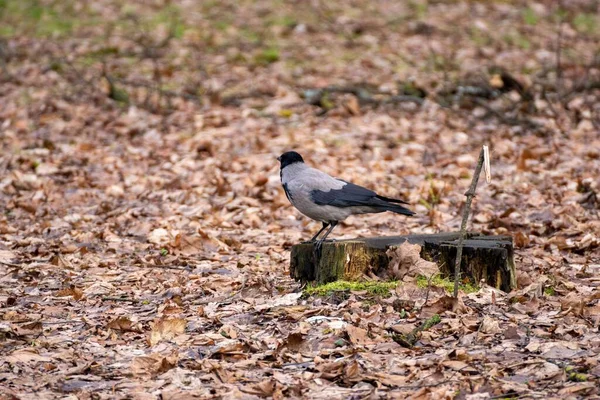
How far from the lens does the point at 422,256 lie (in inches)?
227

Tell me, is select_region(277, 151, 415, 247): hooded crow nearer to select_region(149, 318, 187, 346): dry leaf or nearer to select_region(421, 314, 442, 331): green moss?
select_region(421, 314, 442, 331): green moss

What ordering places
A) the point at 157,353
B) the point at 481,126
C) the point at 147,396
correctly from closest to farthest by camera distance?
the point at 147,396 < the point at 157,353 < the point at 481,126

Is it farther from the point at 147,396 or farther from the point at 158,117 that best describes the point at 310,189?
the point at 158,117

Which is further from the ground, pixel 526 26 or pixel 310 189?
pixel 526 26

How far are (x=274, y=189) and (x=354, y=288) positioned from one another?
3675 millimetres

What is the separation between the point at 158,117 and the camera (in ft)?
40.2

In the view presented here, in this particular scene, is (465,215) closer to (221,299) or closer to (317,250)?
(317,250)

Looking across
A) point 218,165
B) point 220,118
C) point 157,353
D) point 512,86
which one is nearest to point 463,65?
point 512,86

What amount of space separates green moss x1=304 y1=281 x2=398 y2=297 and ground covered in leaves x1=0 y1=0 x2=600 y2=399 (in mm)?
22

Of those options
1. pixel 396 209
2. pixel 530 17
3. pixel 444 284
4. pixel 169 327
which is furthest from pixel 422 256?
pixel 530 17

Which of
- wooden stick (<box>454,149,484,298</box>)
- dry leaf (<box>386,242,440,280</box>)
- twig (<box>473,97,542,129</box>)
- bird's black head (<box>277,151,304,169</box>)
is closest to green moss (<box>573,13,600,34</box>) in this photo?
twig (<box>473,97,542,129</box>)

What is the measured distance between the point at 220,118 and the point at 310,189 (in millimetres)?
5875

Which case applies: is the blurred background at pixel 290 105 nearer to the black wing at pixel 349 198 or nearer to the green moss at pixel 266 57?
the green moss at pixel 266 57

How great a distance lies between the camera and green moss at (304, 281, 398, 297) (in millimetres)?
5441
